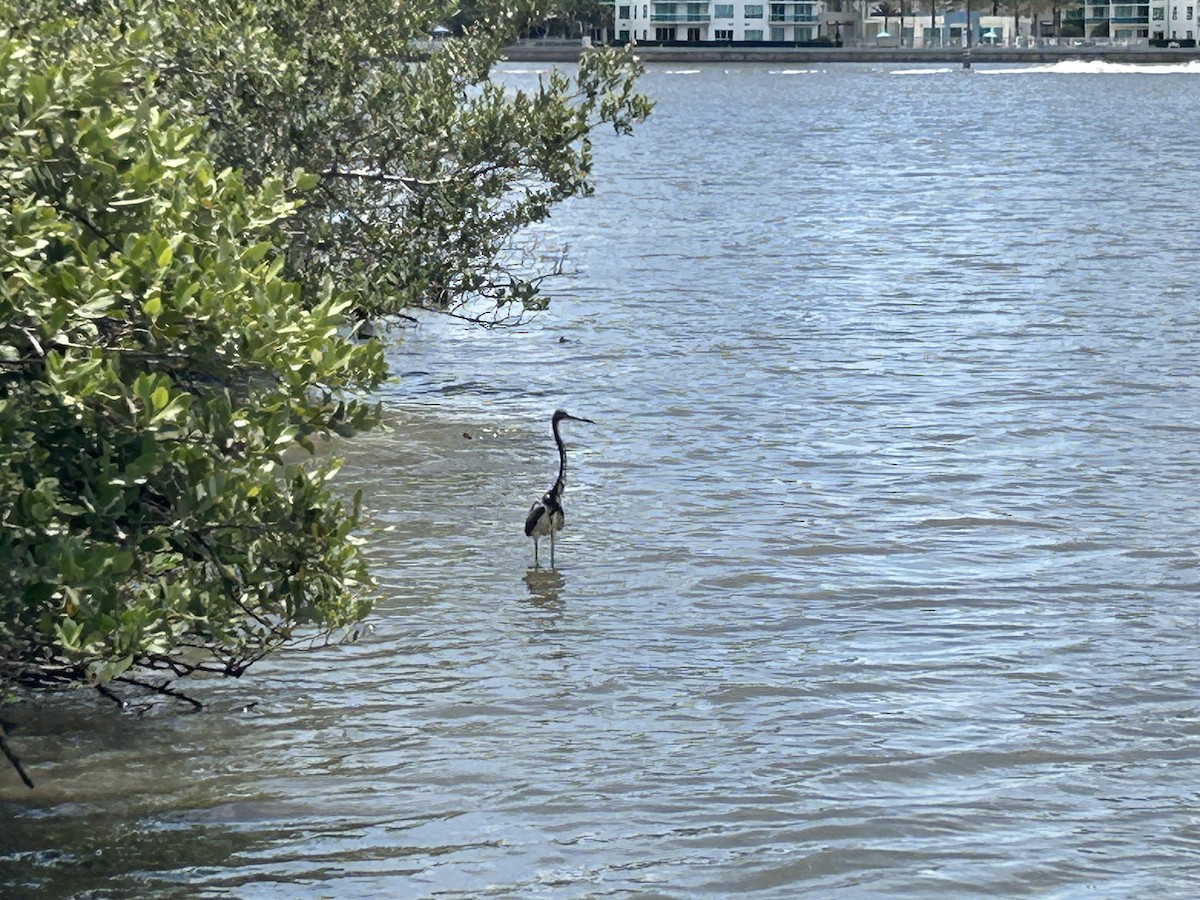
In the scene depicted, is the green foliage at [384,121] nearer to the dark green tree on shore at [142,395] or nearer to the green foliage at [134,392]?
the dark green tree on shore at [142,395]

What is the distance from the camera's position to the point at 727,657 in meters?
13.8

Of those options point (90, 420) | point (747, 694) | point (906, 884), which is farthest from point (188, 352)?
point (747, 694)

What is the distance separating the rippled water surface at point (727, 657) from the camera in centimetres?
1038

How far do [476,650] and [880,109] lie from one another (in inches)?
4313

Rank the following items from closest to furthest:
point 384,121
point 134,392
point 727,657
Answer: point 134,392 → point 727,657 → point 384,121

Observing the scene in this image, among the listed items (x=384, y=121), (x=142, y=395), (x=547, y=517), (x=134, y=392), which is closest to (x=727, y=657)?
(x=547, y=517)

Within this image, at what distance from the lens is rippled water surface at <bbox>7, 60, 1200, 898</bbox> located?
10383 millimetres

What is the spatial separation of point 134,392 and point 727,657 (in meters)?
6.41

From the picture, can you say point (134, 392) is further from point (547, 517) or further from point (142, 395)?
point (547, 517)

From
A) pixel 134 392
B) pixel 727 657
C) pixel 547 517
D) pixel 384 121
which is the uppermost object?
pixel 384 121

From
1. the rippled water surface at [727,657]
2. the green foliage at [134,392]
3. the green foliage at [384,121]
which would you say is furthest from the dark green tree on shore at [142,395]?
the green foliage at [384,121]

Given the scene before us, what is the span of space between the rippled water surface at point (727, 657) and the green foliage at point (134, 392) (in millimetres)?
1640

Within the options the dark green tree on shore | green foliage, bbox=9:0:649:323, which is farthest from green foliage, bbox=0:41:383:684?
green foliage, bbox=9:0:649:323

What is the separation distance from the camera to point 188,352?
8742mm
